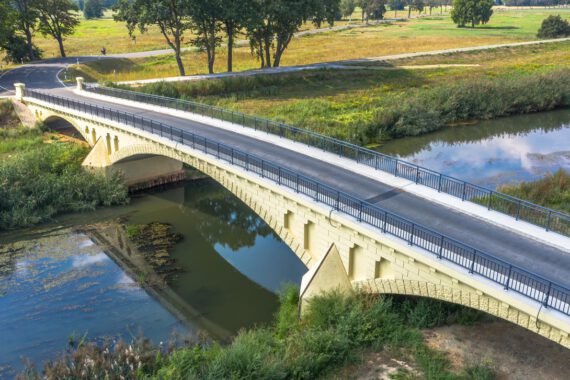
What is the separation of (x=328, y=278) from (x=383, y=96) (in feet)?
157

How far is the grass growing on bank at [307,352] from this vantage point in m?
17.6

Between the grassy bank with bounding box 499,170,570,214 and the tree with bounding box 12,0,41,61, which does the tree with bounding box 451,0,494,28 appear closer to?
the tree with bounding box 12,0,41,61

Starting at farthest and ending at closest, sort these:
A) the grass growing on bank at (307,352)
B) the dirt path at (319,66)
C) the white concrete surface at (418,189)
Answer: the dirt path at (319,66) < the white concrete surface at (418,189) < the grass growing on bank at (307,352)

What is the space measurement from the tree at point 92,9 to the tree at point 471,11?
13018 cm

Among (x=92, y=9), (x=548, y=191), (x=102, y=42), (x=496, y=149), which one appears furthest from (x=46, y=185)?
(x=92, y=9)

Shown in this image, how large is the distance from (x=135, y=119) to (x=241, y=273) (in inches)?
604

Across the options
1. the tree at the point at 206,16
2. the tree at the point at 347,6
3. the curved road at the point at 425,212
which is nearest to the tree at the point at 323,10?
the tree at the point at 206,16

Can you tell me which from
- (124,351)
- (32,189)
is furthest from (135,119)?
→ (124,351)

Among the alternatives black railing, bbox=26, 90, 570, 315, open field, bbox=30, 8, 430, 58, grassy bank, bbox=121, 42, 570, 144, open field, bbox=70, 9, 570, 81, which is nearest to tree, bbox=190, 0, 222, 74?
grassy bank, bbox=121, 42, 570, 144

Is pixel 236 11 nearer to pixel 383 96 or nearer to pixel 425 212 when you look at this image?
pixel 383 96

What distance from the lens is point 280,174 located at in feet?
81.4

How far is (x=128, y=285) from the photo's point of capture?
27500 millimetres

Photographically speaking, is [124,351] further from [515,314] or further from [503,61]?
[503,61]

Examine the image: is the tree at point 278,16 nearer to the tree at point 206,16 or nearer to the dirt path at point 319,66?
the tree at point 206,16
